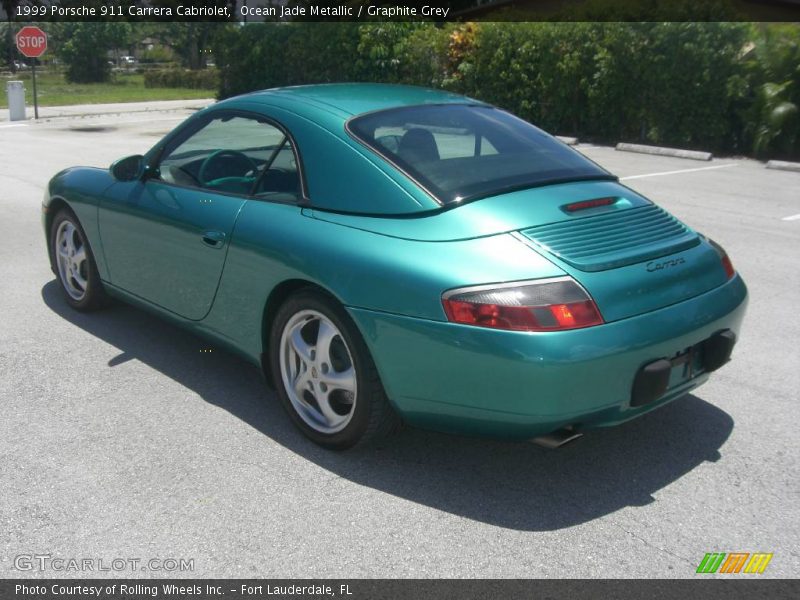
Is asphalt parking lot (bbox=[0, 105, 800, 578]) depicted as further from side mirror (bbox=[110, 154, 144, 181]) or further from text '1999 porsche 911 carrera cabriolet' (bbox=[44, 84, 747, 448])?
side mirror (bbox=[110, 154, 144, 181])

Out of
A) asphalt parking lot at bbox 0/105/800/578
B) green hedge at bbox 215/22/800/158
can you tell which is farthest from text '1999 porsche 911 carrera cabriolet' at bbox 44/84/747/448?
green hedge at bbox 215/22/800/158

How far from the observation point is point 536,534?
3.09 m

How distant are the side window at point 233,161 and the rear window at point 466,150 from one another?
48 cm

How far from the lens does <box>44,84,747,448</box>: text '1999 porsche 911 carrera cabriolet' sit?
3.05 meters

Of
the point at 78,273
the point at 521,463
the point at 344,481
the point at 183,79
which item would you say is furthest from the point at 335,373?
the point at 183,79

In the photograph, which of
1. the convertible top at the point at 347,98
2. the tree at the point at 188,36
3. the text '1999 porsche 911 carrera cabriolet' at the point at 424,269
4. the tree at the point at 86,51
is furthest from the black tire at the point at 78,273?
the tree at the point at 188,36

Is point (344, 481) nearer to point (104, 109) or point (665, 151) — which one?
point (665, 151)

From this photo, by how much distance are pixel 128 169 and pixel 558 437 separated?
9.64 ft

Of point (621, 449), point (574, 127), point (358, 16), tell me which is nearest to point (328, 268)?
point (621, 449)

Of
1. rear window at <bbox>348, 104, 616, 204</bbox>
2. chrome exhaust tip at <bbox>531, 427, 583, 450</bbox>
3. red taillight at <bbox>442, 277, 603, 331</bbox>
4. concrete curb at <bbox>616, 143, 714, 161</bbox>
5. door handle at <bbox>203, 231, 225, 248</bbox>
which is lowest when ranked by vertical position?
concrete curb at <bbox>616, 143, 714, 161</bbox>

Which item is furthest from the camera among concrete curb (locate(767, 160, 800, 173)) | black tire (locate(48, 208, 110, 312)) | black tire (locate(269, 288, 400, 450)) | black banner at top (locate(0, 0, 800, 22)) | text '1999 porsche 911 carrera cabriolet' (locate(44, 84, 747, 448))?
black banner at top (locate(0, 0, 800, 22))

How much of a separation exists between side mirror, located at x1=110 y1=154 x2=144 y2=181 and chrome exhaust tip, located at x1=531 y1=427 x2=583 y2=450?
2774 millimetres

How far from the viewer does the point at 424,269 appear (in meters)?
3.18
